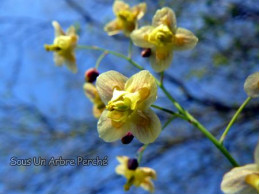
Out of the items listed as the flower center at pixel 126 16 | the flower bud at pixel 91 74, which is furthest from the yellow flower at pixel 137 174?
the flower center at pixel 126 16

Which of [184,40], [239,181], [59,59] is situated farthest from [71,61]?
[239,181]

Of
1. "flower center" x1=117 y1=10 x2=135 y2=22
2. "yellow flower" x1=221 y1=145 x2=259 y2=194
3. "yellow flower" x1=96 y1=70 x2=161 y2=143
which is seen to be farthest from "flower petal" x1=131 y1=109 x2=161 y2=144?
"flower center" x1=117 y1=10 x2=135 y2=22

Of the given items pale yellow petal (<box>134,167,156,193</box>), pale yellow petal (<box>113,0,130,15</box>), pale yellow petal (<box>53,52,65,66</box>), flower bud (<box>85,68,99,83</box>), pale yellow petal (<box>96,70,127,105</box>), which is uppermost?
pale yellow petal (<box>113,0,130,15</box>)

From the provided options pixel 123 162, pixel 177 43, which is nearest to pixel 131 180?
pixel 123 162

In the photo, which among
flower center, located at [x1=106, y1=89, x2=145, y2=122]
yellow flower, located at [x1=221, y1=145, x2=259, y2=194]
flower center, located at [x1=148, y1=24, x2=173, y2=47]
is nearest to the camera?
yellow flower, located at [x1=221, y1=145, x2=259, y2=194]

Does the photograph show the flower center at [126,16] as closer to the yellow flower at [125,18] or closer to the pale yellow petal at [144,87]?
the yellow flower at [125,18]

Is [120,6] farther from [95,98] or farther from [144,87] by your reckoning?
[144,87]

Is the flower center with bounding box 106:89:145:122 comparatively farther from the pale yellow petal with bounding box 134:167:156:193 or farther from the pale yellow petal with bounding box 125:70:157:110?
the pale yellow petal with bounding box 134:167:156:193
